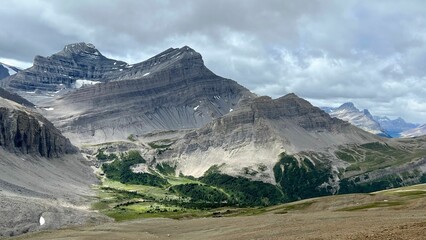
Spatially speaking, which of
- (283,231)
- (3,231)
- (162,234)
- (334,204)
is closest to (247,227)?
(283,231)

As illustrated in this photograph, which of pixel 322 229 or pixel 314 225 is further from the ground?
pixel 322 229

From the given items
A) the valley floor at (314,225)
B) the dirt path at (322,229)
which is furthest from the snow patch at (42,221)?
the dirt path at (322,229)

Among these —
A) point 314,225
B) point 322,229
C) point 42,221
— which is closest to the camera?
point 322,229

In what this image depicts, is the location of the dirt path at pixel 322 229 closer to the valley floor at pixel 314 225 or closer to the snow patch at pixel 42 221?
the valley floor at pixel 314 225

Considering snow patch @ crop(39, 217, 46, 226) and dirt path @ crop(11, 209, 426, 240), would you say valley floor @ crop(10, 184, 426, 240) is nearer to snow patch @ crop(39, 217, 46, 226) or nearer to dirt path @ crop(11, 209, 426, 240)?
dirt path @ crop(11, 209, 426, 240)

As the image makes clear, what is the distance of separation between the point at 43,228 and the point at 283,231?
106475 mm

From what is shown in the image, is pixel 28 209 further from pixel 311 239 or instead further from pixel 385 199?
pixel 311 239

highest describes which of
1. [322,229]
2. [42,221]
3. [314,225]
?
[42,221]

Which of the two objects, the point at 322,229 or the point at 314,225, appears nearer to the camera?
the point at 322,229

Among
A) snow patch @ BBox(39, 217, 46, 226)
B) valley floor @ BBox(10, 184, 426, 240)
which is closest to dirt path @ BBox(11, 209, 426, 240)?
valley floor @ BBox(10, 184, 426, 240)

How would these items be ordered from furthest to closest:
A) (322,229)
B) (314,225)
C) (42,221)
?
(42,221) < (314,225) < (322,229)

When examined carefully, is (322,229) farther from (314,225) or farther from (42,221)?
(42,221)

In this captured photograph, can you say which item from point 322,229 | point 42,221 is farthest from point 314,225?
point 42,221

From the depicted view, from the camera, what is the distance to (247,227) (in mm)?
95750
